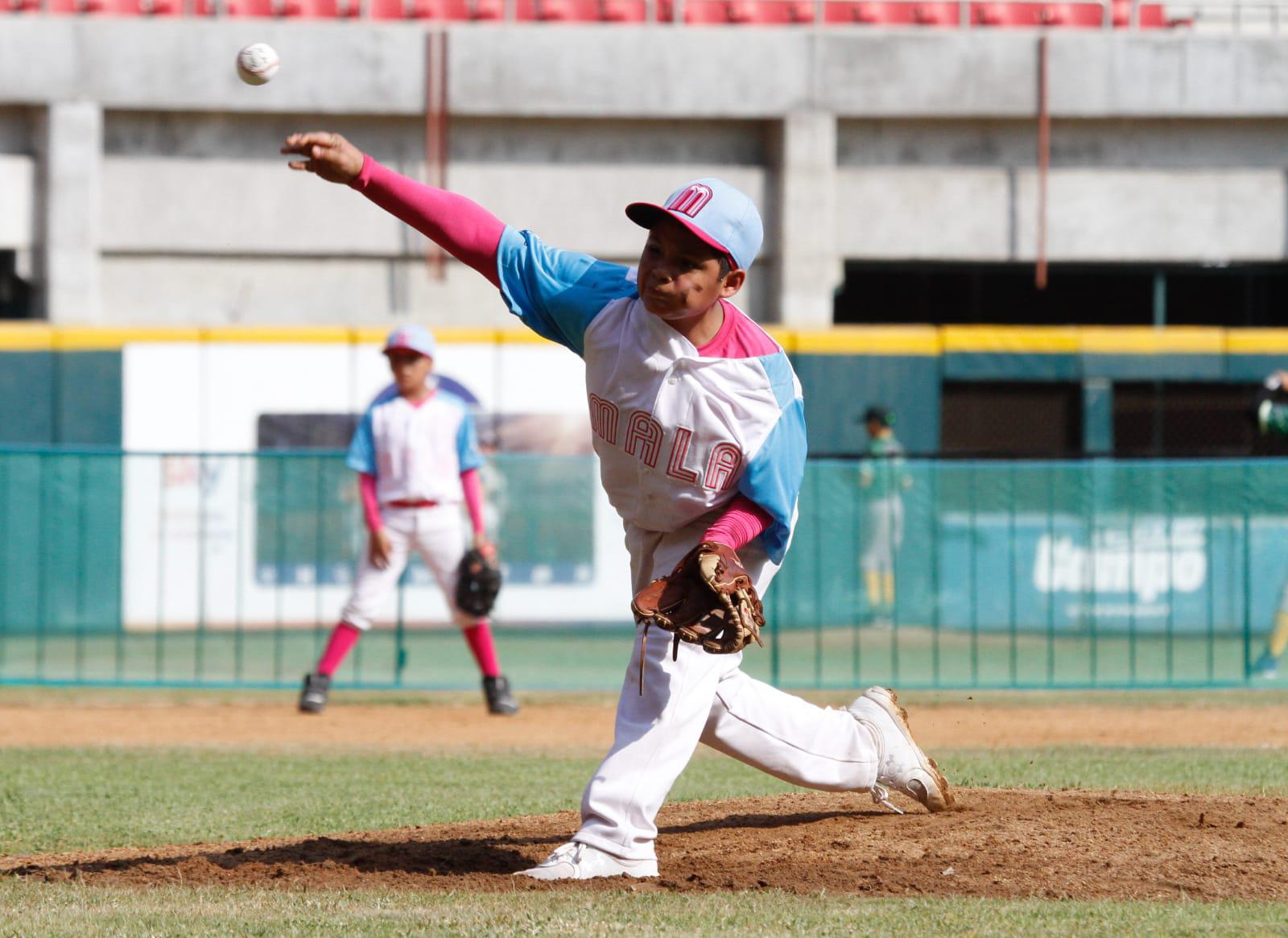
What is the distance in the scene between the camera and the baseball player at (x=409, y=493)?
10078 mm

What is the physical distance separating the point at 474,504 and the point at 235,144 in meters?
11.0

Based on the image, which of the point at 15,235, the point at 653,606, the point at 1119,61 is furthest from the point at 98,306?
the point at 653,606

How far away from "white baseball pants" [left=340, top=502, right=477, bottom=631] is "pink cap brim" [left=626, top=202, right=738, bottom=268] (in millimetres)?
5835

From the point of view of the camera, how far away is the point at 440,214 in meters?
4.61

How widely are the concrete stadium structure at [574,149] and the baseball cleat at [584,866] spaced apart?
604 inches

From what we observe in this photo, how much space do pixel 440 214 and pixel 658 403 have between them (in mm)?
770

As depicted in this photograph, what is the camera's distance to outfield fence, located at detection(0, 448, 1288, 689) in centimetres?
1169

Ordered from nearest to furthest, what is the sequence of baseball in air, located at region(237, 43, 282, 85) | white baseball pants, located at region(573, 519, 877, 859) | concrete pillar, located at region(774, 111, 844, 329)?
white baseball pants, located at region(573, 519, 877, 859) → baseball in air, located at region(237, 43, 282, 85) → concrete pillar, located at region(774, 111, 844, 329)

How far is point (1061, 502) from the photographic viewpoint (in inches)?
467

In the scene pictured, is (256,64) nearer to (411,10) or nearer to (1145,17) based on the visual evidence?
(411,10)

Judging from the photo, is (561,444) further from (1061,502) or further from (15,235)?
(15,235)

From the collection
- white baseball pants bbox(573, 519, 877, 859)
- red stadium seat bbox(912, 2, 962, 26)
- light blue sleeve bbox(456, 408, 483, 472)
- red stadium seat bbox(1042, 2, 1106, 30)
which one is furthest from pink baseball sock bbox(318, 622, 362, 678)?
red stadium seat bbox(1042, 2, 1106, 30)

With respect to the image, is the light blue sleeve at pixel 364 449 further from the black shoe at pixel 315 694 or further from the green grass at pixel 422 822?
the green grass at pixel 422 822

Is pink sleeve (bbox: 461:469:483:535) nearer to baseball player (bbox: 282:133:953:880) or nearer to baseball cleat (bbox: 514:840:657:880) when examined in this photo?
baseball player (bbox: 282:133:953:880)
